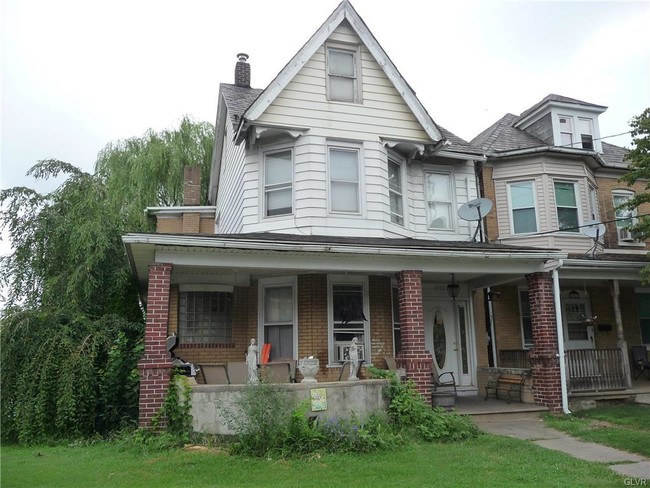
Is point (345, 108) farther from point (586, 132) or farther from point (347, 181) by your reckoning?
point (586, 132)

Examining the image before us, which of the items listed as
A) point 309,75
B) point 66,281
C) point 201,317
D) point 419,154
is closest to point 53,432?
point 201,317

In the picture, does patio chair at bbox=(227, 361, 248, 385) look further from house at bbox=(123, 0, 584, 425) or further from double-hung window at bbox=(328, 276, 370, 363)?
double-hung window at bbox=(328, 276, 370, 363)

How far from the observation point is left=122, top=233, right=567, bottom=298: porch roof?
9375mm

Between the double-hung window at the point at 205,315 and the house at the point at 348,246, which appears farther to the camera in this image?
the double-hung window at the point at 205,315

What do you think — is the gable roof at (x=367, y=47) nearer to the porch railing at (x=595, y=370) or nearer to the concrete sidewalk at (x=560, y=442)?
the porch railing at (x=595, y=370)

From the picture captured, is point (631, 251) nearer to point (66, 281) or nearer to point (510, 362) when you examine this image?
point (510, 362)

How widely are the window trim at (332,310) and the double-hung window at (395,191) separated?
1840mm

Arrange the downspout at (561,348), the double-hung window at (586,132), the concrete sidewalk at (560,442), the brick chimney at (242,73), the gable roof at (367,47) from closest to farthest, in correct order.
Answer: the concrete sidewalk at (560,442) < the downspout at (561,348) < the gable roof at (367,47) < the double-hung window at (586,132) < the brick chimney at (242,73)

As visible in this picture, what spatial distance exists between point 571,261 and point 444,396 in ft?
15.9

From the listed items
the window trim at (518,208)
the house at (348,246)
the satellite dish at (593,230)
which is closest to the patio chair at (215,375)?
the house at (348,246)

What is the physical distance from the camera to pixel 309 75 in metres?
12.7

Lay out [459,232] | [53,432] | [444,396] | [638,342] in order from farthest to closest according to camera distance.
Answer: [638,342]
[459,232]
[444,396]
[53,432]

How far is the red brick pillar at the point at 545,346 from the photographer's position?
11219 mm

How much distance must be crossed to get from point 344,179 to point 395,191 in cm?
144
